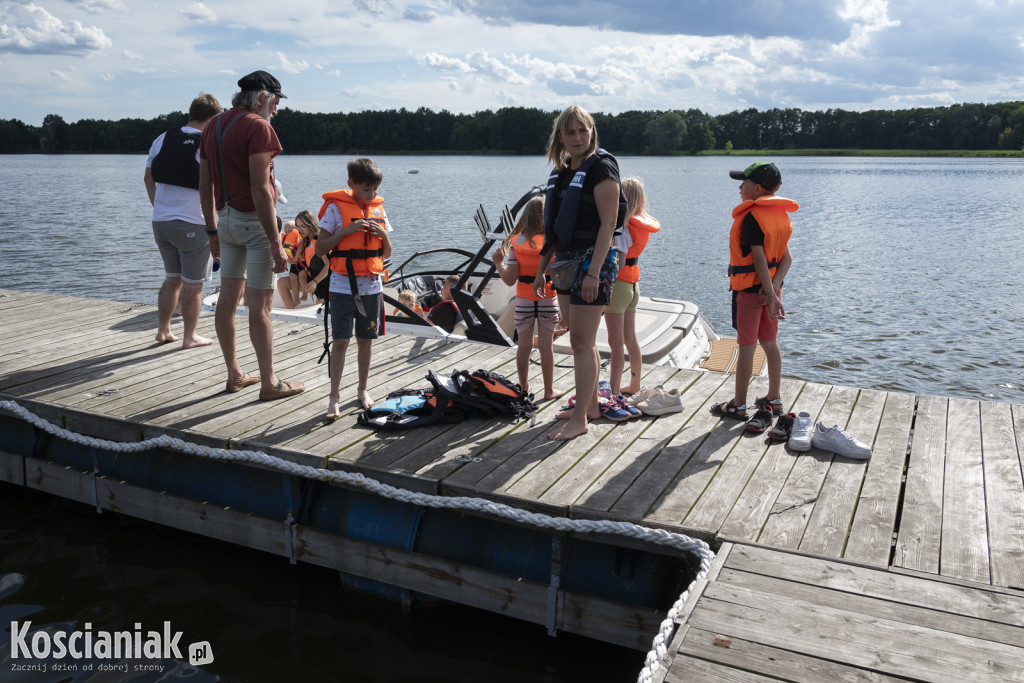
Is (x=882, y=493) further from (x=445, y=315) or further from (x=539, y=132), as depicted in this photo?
(x=539, y=132)

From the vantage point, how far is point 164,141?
5.87 m

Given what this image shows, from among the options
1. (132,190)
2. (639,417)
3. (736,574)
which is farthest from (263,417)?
A: (132,190)

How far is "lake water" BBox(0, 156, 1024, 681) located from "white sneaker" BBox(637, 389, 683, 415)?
148 centimetres

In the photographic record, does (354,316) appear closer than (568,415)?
Yes

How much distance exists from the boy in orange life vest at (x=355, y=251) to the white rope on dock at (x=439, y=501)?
25.7 inches

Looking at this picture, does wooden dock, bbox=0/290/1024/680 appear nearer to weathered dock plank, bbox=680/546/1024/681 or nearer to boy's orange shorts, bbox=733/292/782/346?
weathered dock plank, bbox=680/546/1024/681

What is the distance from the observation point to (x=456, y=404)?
4770 mm

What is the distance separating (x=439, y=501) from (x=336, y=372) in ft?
4.21

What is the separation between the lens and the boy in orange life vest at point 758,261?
4445mm

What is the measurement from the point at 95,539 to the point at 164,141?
2955 millimetres

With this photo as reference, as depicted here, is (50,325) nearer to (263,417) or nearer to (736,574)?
(263,417)

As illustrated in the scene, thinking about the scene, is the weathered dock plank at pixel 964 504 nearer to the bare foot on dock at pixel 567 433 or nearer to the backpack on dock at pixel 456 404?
the bare foot on dock at pixel 567 433

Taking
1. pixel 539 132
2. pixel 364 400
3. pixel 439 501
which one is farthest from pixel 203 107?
pixel 539 132

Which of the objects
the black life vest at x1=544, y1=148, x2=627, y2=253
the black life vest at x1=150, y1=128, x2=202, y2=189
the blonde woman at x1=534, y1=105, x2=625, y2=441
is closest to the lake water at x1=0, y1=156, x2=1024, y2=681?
the blonde woman at x1=534, y1=105, x2=625, y2=441
